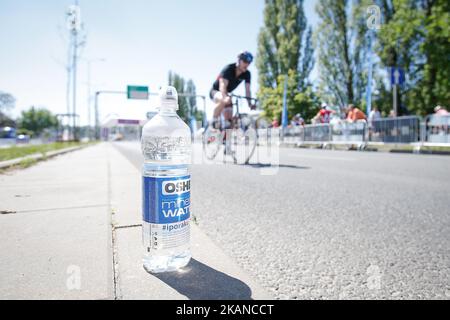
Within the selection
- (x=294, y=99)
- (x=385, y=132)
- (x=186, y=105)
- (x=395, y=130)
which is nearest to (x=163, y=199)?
(x=186, y=105)

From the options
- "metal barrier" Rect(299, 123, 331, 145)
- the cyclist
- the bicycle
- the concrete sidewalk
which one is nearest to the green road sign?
"metal barrier" Rect(299, 123, 331, 145)

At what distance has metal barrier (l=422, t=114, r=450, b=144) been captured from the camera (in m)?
10.3

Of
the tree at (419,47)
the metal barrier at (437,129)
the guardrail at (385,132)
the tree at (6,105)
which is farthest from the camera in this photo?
the tree at (6,105)

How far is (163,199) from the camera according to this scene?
1277mm

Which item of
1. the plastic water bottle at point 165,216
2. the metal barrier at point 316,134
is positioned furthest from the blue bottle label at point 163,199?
the metal barrier at point 316,134

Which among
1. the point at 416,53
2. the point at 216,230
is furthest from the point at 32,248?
the point at 416,53

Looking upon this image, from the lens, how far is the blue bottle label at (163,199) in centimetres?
127

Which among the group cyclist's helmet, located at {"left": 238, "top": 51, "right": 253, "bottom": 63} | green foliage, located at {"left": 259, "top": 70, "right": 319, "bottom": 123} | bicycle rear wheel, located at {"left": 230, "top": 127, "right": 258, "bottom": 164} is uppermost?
green foliage, located at {"left": 259, "top": 70, "right": 319, "bottom": 123}

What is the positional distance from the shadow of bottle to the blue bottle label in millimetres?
238

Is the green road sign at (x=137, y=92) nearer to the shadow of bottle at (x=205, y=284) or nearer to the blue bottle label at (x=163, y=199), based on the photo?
the blue bottle label at (x=163, y=199)

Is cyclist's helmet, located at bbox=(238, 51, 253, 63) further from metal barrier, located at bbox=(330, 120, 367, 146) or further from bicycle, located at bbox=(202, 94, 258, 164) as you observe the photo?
metal barrier, located at bbox=(330, 120, 367, 146)

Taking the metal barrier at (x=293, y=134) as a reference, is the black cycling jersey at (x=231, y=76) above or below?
above

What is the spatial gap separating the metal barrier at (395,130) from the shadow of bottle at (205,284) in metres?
12.6

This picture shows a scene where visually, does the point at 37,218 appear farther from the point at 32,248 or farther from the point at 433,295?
the point at 433,295
